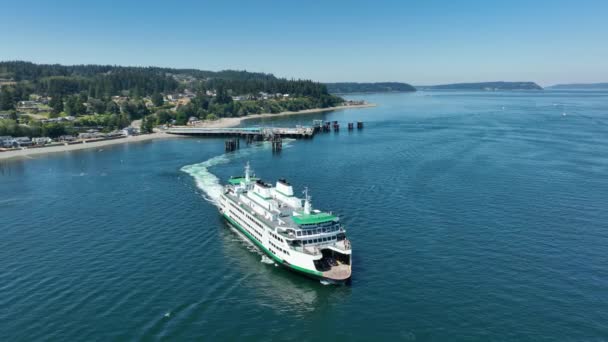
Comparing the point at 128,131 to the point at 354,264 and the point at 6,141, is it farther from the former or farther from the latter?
the point at 354,264

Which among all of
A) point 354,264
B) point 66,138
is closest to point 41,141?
point 66,138

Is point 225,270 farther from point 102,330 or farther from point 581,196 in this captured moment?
point 581,196

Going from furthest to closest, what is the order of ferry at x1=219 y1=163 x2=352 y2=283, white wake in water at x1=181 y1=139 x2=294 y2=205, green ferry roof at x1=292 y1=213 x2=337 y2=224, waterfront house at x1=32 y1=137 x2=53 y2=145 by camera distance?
waterfront house at x1=32 y1=137 x2=53 y2=145 → white wake in water at x1=181 y1=139 x2=294 y2=205 → green ferry roof at x1=292 y1=213 x2=337 y2=224 → ferry at x1=219 y1=163 x2=352 y2=283

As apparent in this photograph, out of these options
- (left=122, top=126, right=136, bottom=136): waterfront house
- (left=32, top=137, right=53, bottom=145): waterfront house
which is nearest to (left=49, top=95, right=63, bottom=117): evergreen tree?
(left=122, top=126, right=136, bottom=136): waterfront house

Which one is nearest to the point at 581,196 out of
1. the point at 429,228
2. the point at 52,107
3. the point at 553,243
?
the point at 553,243

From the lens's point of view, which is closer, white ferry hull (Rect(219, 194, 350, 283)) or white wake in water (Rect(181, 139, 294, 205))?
white ferry hull (Rect(219, 194, 350, 283))

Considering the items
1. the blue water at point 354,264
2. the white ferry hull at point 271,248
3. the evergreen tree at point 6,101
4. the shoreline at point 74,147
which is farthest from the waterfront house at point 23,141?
the white ferry hull at point 271,248

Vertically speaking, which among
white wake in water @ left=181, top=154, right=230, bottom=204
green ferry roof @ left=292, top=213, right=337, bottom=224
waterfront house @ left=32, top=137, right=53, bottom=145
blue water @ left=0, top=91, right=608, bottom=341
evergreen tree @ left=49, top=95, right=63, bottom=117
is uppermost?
evergreen tree @ left=49, top=95, right=63, bottom=117

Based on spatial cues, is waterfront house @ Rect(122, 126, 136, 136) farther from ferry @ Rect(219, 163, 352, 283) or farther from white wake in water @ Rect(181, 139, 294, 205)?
ferry @ Rect(219, 163, 352, 283)
